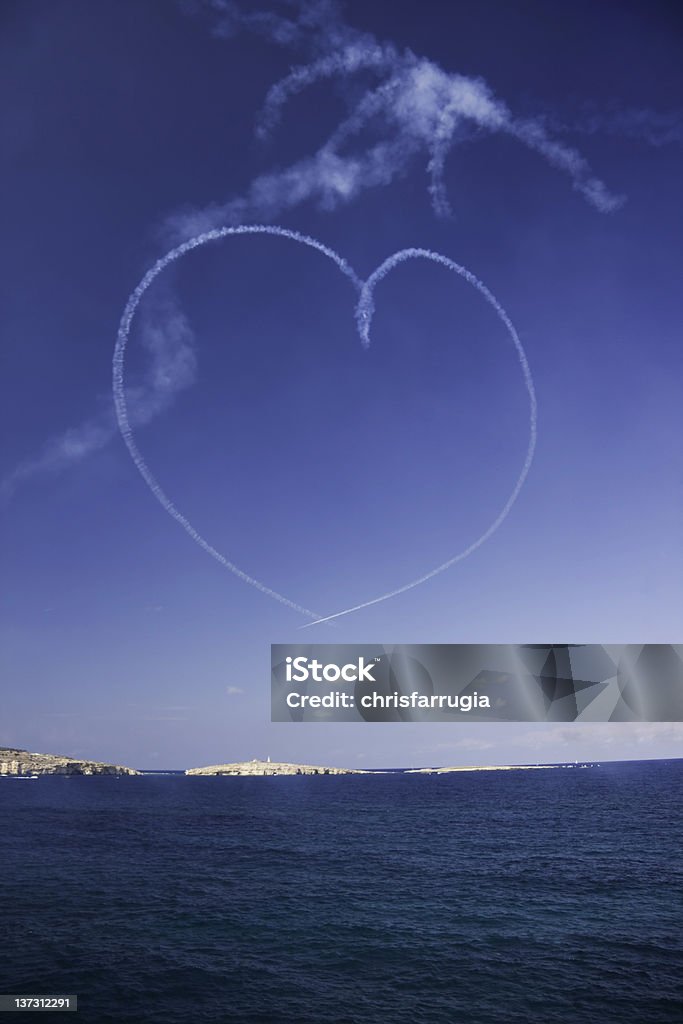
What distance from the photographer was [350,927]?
2242 inches

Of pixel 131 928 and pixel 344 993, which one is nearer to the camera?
pixel 344 993

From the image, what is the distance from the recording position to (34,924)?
5697cm

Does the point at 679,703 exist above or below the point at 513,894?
above

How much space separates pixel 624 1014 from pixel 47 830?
122 metres

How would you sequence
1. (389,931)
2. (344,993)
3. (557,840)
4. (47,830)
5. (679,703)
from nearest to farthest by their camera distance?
(679,703) < (344,993) < (389,931) < (557,840) < (47,830)

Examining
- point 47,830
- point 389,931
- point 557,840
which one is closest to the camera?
point 389,931

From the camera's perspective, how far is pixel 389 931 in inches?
2201

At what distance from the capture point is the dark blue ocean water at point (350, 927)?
41031 mm

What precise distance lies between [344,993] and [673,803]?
181245mm

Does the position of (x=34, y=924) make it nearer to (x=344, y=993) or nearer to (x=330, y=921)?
(x=330, y=921)

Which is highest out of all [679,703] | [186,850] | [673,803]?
[679,703]

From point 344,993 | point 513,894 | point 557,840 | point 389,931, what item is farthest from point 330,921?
point 557,840

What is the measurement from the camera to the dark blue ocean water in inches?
1615

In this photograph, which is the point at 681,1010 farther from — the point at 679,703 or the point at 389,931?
the point at 389,931
